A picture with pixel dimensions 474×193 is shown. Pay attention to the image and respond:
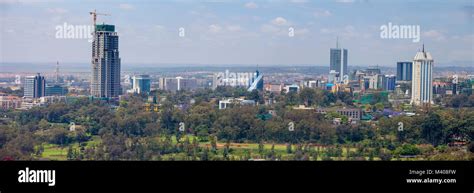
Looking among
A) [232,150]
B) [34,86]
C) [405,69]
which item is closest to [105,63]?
[34,86]

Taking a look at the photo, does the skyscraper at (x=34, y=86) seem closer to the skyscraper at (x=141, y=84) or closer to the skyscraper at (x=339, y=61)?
the skyscraper at (x=141, y=84)

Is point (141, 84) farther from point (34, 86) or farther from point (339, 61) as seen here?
point (339, 61)

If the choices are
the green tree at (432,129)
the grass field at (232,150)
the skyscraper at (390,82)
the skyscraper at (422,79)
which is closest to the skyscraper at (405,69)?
the skyscraper at (422,79)

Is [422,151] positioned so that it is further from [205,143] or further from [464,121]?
[205,143]

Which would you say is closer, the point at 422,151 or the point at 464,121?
the point at 422,151

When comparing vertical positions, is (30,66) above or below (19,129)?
above

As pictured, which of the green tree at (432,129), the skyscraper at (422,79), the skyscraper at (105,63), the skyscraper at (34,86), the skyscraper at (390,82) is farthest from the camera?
the skyscraper at (390,82)
